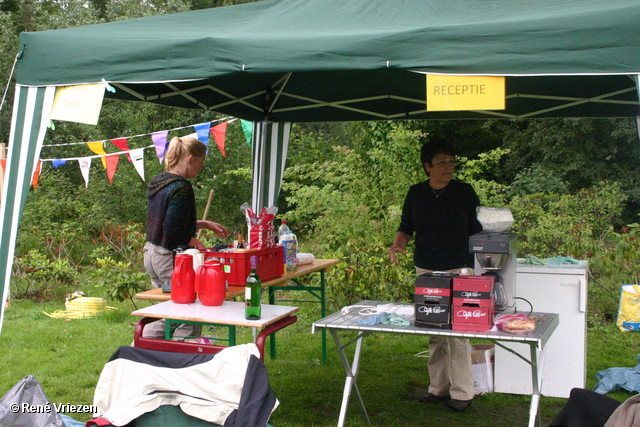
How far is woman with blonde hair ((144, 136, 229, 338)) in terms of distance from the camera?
3.48 m

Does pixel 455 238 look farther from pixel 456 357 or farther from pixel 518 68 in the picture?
pixel 518 68

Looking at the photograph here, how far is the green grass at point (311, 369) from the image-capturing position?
370cm

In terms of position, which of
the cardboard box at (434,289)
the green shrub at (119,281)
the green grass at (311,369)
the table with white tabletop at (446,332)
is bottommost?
the green grass at (311,369)

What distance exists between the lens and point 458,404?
147 inches

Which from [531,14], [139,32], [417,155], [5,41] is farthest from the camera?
[5,41]

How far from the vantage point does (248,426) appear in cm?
244

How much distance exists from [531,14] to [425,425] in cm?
231

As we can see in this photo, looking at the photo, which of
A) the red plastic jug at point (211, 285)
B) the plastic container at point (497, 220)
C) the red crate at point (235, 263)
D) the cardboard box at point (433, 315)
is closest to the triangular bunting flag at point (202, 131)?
the red crate at point (235, 263)

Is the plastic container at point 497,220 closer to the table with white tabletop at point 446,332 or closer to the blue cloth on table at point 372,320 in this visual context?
the table with white tabletop at point 446,332

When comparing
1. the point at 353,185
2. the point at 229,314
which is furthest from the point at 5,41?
the point at 229,314

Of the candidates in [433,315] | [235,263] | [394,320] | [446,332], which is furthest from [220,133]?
[446,332]

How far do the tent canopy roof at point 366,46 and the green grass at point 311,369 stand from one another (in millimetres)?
2021

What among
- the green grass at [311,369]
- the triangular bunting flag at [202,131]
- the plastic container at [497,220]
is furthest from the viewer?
the triangular bunting flag at [202,131]

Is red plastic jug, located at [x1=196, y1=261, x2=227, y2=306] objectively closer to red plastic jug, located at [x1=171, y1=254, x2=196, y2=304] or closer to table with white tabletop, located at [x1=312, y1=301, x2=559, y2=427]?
red plastic jug, located at [x1=171, y1=254, x2=196, y2=304]
